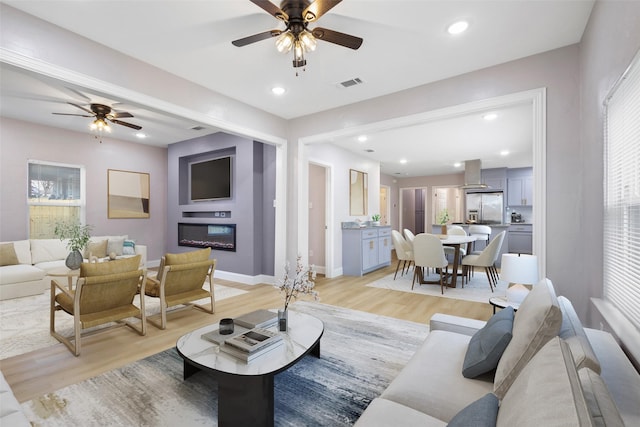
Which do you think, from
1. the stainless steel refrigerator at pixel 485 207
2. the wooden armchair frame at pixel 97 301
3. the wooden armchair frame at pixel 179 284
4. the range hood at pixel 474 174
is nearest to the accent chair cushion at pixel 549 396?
the wooden armchair frame at pixel 97 301

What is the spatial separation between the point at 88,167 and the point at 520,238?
33.6ft

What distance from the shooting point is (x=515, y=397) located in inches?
33.9

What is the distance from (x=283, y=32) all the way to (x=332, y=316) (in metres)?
2.93

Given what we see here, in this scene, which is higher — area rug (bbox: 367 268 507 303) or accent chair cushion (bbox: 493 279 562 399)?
accent chair cushion (bbox: 493 279 562 399)

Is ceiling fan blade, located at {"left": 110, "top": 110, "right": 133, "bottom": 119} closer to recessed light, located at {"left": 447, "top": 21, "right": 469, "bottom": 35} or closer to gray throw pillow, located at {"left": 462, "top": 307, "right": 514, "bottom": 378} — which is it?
recessed light, located at {"left": 447, "top": 21, "right": 469, "bottom": 35}

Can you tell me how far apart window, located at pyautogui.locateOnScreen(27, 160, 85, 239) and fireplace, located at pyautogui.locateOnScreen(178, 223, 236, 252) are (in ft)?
6.05

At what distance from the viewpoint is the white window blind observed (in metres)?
1.47

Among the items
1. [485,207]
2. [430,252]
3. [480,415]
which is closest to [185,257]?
[480,415]

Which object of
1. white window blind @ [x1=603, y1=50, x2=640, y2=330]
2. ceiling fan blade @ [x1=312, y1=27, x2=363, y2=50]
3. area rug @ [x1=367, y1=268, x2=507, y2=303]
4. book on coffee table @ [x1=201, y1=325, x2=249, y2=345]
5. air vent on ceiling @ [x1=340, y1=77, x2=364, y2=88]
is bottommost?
area rug @ [x1=367, y1=268, x2=507, y2=303]

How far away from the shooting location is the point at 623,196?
5.56 feet

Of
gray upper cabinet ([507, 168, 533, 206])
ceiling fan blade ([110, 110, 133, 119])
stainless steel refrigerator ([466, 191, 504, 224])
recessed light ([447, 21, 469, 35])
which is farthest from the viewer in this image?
stainless steel refrigerator ([466, 191, 504, 224])

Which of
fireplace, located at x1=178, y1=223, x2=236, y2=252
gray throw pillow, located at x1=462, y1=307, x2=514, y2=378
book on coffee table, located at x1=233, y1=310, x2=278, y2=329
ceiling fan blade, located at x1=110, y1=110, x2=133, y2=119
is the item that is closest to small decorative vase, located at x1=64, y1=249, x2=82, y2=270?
ceiling fan blade, located at x1=110, y1=110, x2=133, y2=119

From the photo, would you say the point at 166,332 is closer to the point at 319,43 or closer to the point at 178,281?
the point at 178,281

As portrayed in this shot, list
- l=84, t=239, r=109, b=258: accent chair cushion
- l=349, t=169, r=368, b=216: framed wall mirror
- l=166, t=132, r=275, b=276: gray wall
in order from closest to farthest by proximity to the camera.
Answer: l=166, t=132, r=275, b=276: gray wall, l=84, t=239, r=109, b=258: accent chair cushion, l=349, t=169, r=368, b=216: framed wall mirror
